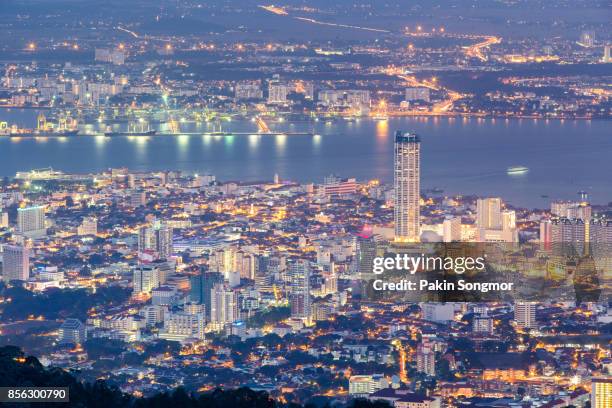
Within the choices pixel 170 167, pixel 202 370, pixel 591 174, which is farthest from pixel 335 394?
pixel 170 167

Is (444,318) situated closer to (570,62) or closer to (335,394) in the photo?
(335,394)

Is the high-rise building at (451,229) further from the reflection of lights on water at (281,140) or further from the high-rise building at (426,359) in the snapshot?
the reflection of lights on water at (281,140)

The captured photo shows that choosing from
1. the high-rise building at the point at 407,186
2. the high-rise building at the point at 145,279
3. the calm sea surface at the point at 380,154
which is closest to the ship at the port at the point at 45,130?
the calm sea surface at the point at 380,154

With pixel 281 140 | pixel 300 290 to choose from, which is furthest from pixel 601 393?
pixel 281 140

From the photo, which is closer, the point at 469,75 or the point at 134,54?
the point at 469,75

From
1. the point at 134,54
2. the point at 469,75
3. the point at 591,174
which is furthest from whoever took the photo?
the point at 134,54

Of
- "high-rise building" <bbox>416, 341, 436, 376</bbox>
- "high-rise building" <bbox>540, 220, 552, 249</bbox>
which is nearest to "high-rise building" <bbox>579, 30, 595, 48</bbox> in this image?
"high-rise building" <bbox>540, 220, 552, 249</bbox>
